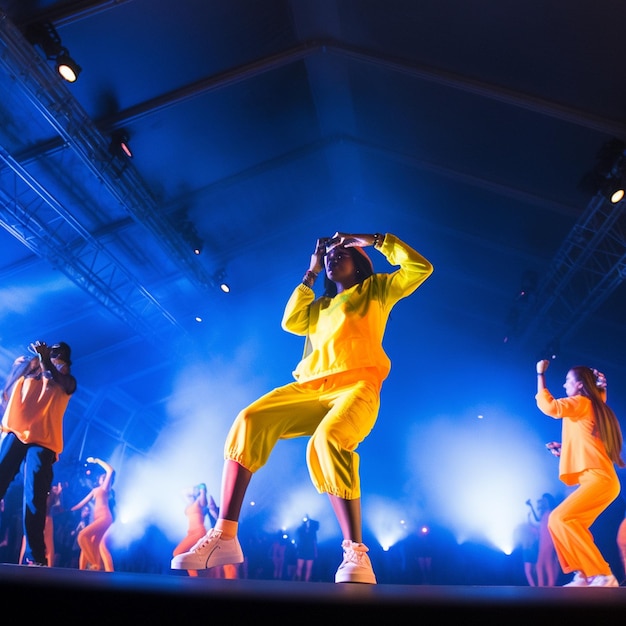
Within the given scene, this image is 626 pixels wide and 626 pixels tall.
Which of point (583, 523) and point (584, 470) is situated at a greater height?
point (584, 470)

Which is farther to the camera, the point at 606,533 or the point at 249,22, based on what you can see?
the point at 606,533

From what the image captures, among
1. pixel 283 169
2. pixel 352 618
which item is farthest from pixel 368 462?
pixel 352 618

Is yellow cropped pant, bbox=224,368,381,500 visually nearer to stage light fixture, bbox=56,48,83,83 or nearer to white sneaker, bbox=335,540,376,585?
white sneaker, bbox=335,540,376,585

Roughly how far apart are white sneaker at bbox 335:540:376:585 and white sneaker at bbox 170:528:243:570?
0.42m

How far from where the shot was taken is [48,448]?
12.1 feet

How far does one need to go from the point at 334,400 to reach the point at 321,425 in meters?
0.24

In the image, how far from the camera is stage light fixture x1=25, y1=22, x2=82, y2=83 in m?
4.58

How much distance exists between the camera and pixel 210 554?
1.95 meters

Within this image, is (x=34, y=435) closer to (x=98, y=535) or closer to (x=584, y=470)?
(x=98, y=535)

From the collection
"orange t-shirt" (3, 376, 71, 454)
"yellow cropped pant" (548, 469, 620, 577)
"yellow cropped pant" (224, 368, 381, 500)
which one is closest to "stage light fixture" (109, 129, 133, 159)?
"orange t-shirt" (3, 376, 71, 454)

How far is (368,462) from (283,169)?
6502mm

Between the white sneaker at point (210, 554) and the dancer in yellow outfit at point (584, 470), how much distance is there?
2.39 m

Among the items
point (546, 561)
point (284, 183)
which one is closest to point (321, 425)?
point (284, 183)

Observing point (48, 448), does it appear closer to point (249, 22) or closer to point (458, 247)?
point (249, 22)
